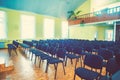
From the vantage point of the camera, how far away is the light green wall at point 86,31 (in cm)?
1502

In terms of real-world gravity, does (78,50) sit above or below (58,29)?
below

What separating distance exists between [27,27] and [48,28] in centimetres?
246

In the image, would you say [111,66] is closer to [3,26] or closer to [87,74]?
[87,74]

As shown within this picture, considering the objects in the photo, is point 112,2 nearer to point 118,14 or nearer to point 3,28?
point 118,14

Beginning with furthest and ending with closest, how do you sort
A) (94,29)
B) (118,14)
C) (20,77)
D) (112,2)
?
(94,29)
(112,2)
(118,14)
(20,77)

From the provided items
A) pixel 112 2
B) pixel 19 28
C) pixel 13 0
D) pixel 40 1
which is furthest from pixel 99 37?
pixel 13 0

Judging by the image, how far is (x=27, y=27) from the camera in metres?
12.3

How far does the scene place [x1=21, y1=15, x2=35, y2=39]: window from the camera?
12.0 m

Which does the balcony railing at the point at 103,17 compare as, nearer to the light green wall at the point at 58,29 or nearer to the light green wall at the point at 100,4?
the light green wall at the point at 58,29

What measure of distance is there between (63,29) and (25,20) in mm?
4936

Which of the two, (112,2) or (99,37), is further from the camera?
(99,37)

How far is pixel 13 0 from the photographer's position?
9.84 meters

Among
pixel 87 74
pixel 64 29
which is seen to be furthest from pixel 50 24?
pixel 87 74

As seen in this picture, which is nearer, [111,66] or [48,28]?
[111,66]
